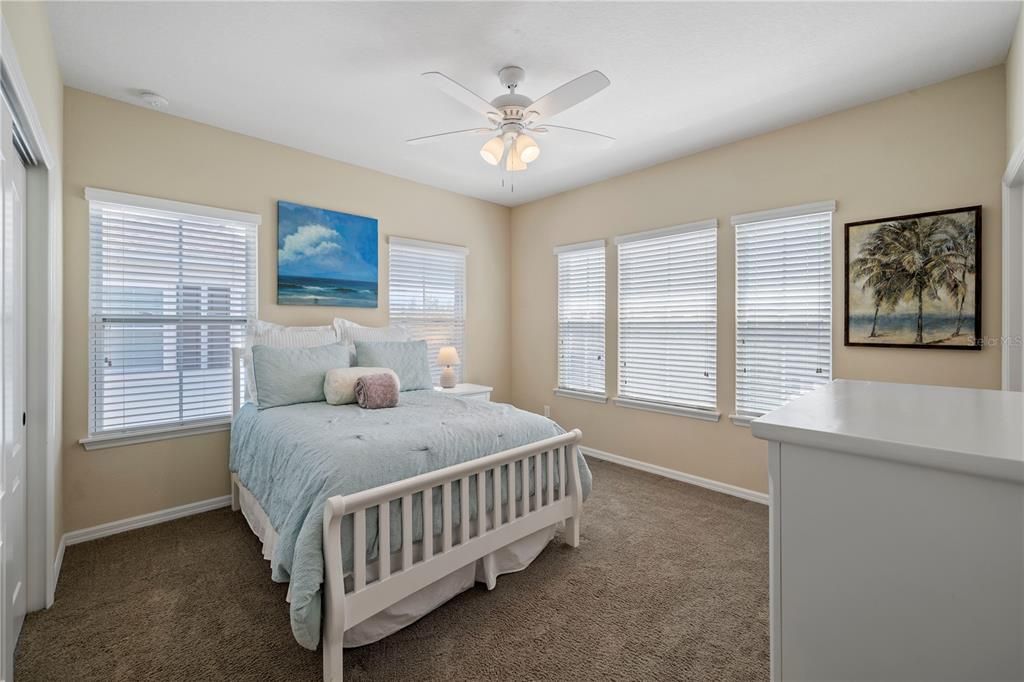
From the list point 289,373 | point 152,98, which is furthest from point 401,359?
point 152,98

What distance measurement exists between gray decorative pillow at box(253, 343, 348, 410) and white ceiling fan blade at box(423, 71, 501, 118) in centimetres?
184

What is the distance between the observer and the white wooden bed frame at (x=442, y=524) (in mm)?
1628

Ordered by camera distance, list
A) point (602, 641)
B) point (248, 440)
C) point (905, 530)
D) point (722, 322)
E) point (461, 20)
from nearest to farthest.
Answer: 1. point (905, 530)
2. point (602, 641)
3. point (461, 20)
4. point (248, 440)
5. point (722, 322)

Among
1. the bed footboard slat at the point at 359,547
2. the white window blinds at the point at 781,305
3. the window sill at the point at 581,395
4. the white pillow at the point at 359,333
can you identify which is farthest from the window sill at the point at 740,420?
the bed footboard slat at the point at 359,547

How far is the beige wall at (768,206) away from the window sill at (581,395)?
0.21ft

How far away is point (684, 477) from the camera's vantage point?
3670mm

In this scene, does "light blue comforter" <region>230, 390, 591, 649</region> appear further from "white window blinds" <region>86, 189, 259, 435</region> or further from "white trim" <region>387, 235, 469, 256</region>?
"white trim" <region>387, 235, 469, 256</region>

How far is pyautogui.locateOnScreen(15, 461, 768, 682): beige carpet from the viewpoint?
5.66 ft

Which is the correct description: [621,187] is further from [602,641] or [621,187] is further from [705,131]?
[602,641]

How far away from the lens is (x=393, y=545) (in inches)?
73.7

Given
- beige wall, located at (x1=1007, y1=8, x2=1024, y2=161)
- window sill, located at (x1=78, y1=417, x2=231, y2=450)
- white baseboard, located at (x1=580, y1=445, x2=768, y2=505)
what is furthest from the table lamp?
beige wall, located at (x1=1007, y1=8, x2=1024, y2=161)

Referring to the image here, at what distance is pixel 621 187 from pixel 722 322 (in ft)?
4.91

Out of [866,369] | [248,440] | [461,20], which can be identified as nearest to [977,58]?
[866,369]

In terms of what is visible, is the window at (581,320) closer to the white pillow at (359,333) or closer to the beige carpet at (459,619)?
the white pillow at (359,333)
